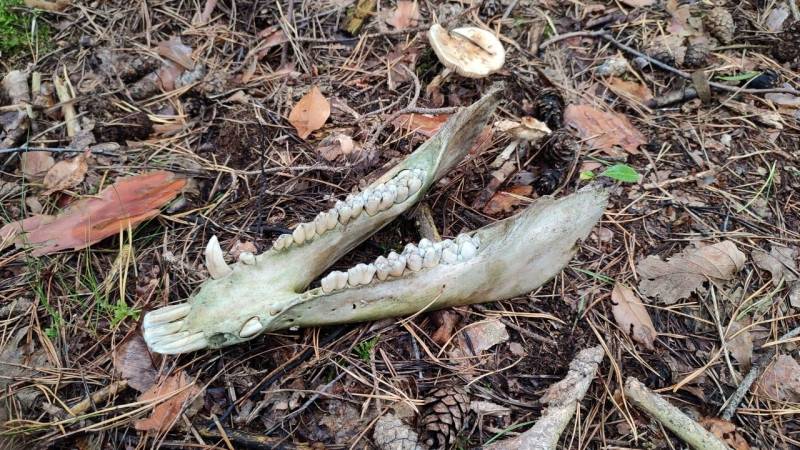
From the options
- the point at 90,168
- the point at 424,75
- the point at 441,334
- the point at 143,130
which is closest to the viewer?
the point at 441,334

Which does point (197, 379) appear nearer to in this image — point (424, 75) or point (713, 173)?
point (424, 75)

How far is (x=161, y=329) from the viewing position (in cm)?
205

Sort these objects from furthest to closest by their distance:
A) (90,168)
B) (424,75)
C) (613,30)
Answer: (613,30), (424,75), (90,168)

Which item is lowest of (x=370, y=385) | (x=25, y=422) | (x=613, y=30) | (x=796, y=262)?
(x=796, y=262)

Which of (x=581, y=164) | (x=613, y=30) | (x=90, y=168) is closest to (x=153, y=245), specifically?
(x=90, y=168)

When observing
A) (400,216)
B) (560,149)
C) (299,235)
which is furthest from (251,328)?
(560,149)

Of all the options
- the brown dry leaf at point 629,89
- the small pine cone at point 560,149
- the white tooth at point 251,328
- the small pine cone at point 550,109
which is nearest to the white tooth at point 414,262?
the white tooth at point 251,328

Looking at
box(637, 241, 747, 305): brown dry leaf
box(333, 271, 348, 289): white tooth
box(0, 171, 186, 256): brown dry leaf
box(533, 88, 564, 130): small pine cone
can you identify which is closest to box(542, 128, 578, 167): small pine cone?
box(533, 88, 564, 130): small pine cone

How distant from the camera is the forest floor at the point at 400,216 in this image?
Result: 6.78 feet

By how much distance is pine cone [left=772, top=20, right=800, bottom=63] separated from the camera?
332 cm

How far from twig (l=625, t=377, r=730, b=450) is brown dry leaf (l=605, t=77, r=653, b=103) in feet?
5.74

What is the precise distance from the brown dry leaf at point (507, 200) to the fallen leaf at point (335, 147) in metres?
0.72

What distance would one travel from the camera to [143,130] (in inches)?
117

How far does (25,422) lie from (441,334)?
4.80ft
